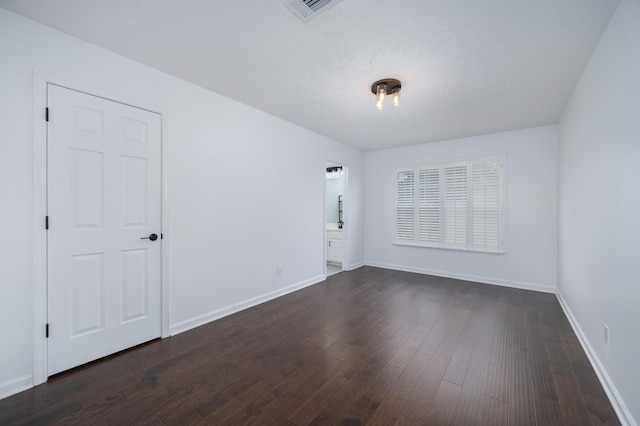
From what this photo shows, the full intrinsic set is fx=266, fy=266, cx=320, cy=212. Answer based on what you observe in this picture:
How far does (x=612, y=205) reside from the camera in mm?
1890

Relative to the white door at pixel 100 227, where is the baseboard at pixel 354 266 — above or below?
below

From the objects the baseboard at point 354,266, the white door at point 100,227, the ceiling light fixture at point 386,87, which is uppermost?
the ceiling light fixture at point 386,87

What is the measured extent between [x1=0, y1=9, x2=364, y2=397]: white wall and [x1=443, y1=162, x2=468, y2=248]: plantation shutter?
7.23 feet

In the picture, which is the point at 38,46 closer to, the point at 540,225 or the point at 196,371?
the point at 196,371

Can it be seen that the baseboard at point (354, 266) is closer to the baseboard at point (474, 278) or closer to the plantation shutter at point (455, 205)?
the baseboard at point (474, 278)

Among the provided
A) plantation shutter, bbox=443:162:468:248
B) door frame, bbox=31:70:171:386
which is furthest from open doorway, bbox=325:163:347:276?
door frame, bbox=31:70:171:386

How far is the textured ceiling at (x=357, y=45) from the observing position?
6.03 feet

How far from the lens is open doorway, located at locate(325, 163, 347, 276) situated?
6258 millimetres

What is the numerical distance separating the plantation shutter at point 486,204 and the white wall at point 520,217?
0.52ft

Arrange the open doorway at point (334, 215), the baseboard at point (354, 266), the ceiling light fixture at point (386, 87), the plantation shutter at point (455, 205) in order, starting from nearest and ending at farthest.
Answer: the ceiling light fixture at point (386, 87) → the plantation shutter at point (455, 205) → the baseboard at point (354, 266) → the open doorway at point (334, 215)

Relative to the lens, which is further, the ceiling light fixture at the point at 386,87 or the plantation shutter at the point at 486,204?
the plantation shutter at the point at 486,204

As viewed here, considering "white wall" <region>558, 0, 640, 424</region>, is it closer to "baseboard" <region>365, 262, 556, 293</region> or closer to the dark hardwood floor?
the dark hardwood floor

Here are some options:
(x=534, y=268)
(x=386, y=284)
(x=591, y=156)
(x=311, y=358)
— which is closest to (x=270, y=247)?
(x=311, y=358)

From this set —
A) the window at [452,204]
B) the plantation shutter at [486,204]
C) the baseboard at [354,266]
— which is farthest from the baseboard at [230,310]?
the plantation shutter at [486,204]
